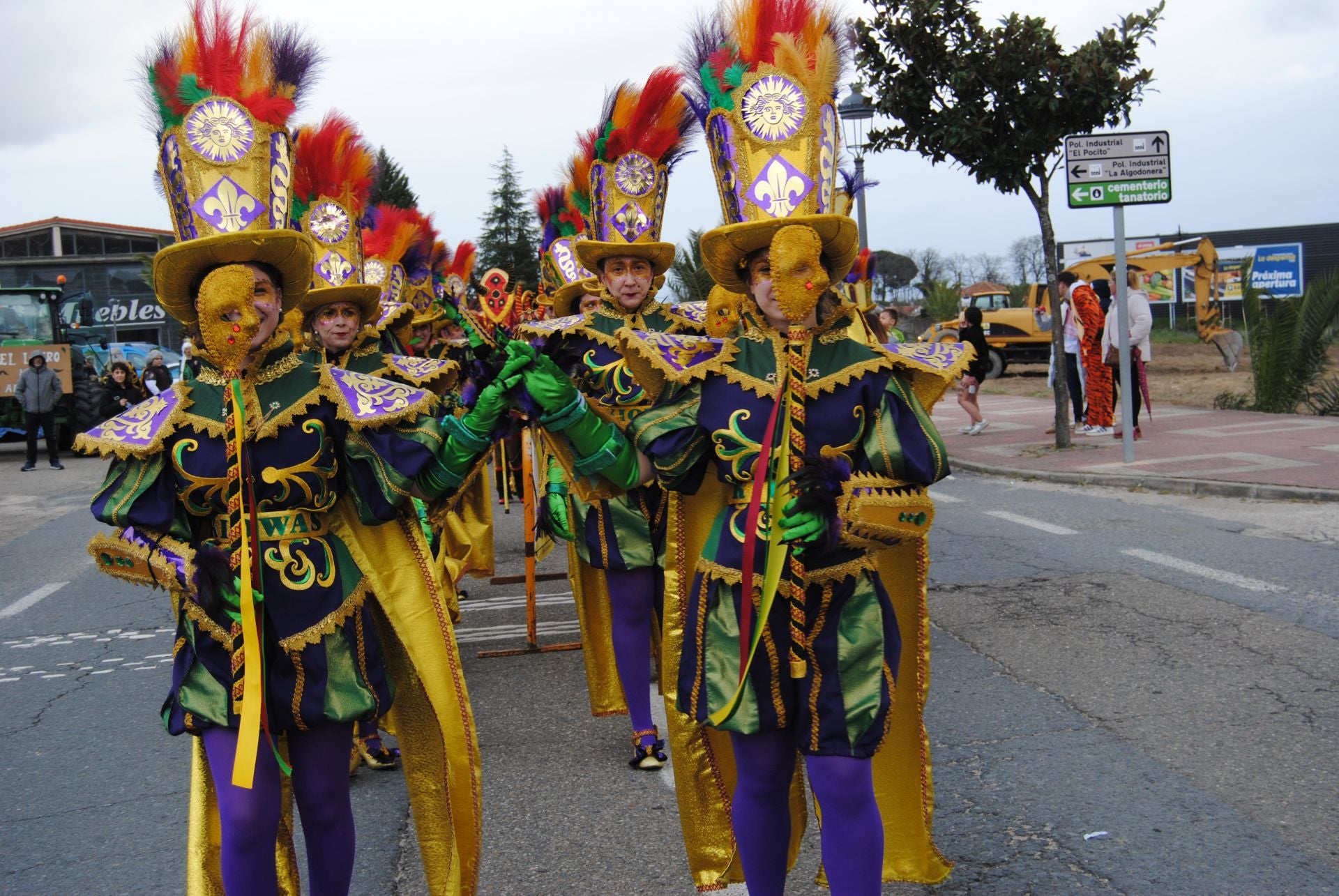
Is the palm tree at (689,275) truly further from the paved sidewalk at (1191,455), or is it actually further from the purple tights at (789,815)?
the purple tights at (789,815)

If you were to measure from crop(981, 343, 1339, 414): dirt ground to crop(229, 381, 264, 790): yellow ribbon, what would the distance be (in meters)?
16.2

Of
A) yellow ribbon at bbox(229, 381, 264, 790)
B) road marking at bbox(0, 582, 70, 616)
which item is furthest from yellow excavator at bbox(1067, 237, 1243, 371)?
yellow ribbon at bbox(229, 381, 264, 790)

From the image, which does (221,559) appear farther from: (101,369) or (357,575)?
(101,369)

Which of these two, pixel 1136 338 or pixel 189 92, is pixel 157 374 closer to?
pixel 1136 338

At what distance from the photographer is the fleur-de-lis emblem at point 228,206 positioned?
2.97 meters

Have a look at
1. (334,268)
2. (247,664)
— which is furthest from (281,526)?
(334,268)

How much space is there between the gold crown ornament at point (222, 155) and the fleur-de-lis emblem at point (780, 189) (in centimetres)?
118

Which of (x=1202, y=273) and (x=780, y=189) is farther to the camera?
(x=1202, y=273)

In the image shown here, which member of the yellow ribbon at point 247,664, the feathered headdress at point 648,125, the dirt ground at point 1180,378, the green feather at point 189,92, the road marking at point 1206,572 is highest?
the feathered headdress at point 648,125

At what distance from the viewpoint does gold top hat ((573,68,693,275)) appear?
5648 mm

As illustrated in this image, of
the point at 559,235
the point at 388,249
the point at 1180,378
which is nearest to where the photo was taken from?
the point at 559,235

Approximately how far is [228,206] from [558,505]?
239 centimetres

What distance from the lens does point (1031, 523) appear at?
372 inches

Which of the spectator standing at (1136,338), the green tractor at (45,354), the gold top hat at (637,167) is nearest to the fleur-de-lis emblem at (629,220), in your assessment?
the gold top hat at (637,167)
